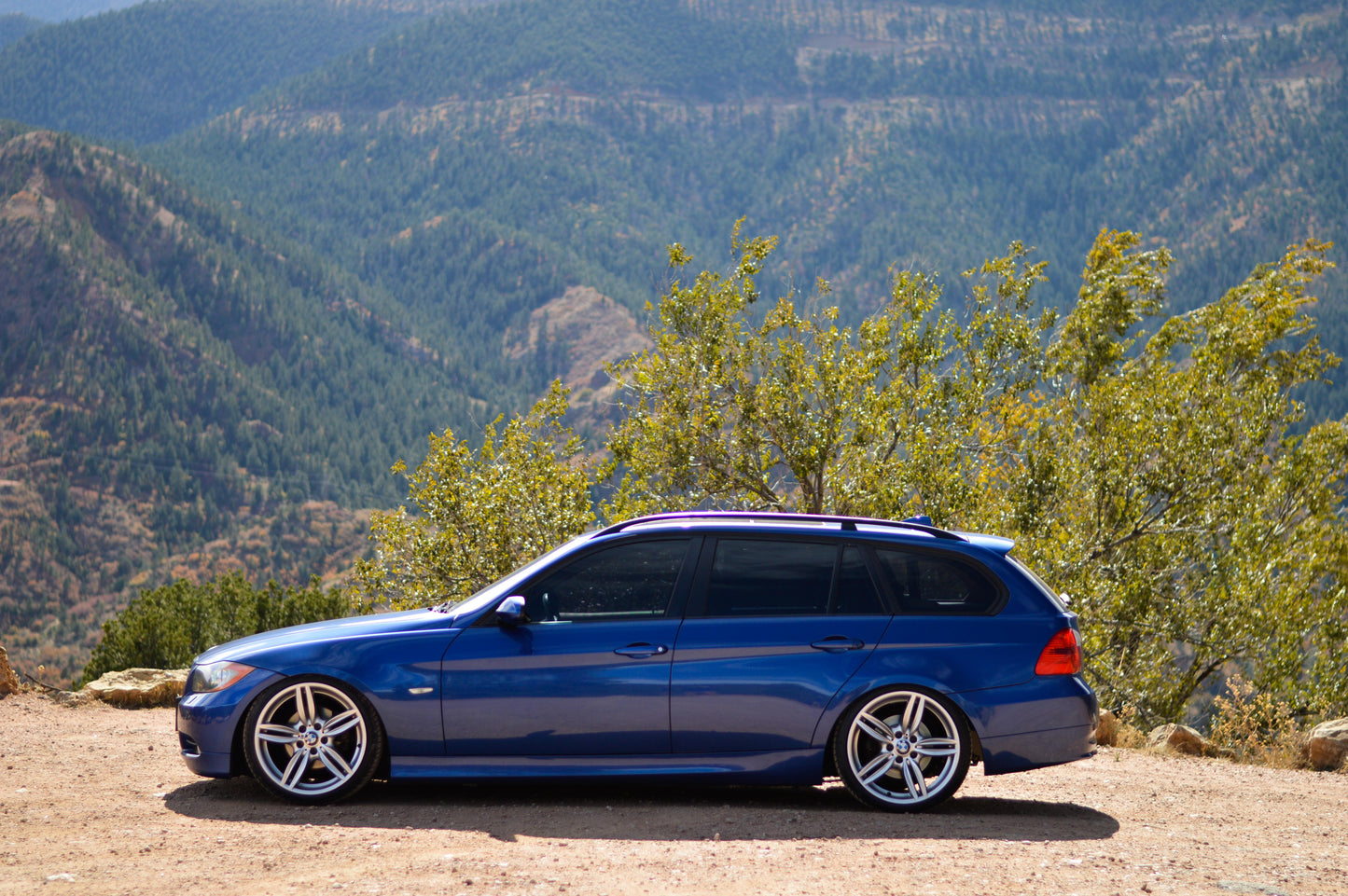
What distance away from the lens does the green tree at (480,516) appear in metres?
16.6

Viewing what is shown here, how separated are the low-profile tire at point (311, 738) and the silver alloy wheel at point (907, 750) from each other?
229 centimetres

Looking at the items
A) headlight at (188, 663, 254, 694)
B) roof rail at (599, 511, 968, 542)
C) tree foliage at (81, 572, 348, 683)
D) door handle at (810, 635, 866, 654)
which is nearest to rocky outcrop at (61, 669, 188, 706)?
headlight at (188, 663, 254, 694)

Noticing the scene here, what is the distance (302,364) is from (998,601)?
172490 millimetres

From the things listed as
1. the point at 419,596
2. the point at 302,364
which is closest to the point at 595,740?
the point at 419,596

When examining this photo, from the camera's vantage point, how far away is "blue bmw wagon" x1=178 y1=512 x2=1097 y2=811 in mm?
5711

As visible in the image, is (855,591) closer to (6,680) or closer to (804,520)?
(804,520)

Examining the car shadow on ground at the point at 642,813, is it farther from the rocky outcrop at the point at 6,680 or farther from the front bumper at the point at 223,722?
the rocky outcrop at the point at 6,680

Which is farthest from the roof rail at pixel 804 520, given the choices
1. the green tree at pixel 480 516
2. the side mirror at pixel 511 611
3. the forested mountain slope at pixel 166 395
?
the forested mountain slope at pixel 166 395

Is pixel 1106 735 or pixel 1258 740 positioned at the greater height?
pixel 1106 735

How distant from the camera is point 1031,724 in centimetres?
584

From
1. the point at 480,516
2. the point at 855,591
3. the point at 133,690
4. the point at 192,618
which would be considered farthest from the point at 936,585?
the point at 192,618

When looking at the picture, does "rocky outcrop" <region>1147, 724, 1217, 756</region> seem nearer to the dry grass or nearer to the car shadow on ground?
the dry grass

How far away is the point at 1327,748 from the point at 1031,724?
4092mm

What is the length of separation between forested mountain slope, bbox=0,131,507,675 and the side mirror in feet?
308
